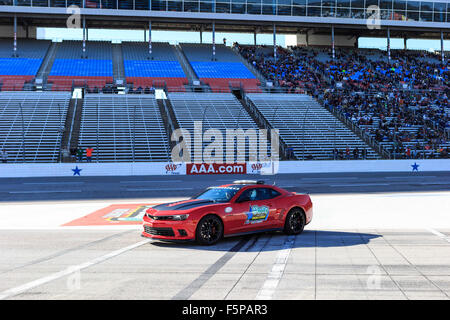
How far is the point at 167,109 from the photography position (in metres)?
45.9

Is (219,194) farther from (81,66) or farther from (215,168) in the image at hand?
(81,66)

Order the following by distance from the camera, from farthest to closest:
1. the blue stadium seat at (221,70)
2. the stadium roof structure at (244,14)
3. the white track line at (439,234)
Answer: the stadium roof structure at (244,14) → the blue stadium seat at (221,70) → the white track line at (439,234)

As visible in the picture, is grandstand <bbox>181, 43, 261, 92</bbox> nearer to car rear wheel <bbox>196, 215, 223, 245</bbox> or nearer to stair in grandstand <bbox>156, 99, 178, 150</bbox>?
stair in grandstand <bbox>156, 99, 178, 150</bbox>

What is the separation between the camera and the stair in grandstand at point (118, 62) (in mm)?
53766

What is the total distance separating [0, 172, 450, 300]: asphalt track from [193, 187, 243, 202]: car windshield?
0.96 meters

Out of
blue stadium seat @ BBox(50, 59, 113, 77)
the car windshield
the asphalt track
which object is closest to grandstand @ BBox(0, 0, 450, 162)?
blue stadium seat @ BBox(50, 59, 113, 77)

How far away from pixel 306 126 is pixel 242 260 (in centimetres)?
3589

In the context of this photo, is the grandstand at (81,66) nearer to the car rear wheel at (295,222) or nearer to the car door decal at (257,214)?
the car rear wheel at (295,222)

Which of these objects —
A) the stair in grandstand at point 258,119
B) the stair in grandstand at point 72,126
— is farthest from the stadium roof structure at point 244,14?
the stair in grandstand at point 72,126

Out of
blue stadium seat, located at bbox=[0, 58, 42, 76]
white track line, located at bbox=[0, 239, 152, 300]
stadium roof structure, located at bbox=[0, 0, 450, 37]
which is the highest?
stadium roof structure, located at bbox=[0, 0, 450, 37]

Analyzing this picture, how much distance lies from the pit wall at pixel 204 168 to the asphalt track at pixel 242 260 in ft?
51.6

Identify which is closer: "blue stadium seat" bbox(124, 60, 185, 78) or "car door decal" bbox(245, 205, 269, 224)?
"car door decal" bbox(245, 205, 269, 224)

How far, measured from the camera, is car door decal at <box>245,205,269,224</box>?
456 inches

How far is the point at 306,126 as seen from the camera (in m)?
44.3
